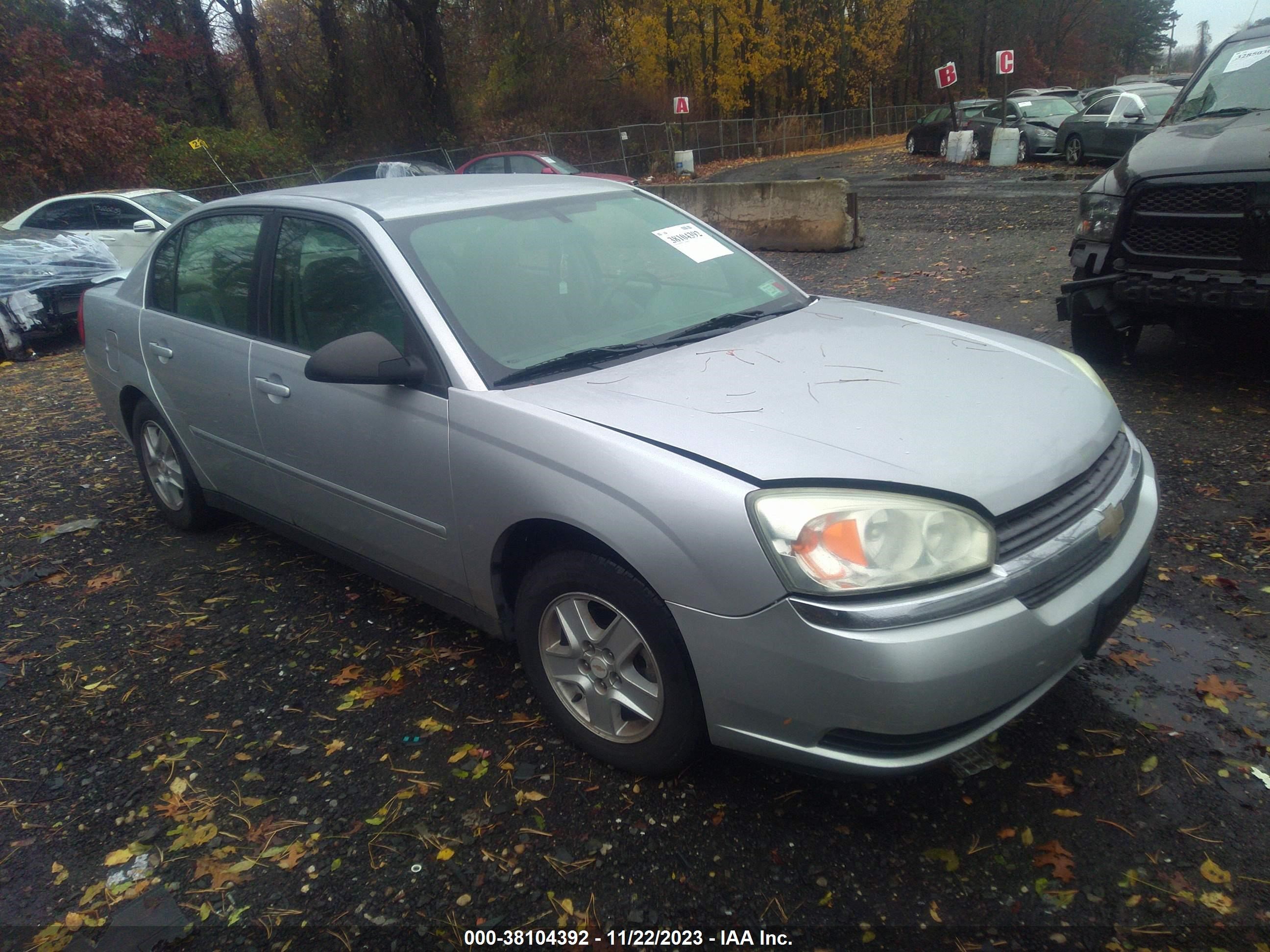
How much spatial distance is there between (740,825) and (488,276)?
6.56 ft

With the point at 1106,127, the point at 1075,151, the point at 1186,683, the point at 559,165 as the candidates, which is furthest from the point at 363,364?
the point at 1075,151

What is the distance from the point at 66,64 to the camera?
20.5 metres

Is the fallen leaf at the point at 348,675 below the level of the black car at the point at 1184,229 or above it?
below

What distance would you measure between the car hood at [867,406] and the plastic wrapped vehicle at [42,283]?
963 centimetres

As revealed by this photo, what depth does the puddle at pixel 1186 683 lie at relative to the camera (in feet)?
9.11

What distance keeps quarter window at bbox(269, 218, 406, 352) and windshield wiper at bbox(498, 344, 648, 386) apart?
467 millimetres

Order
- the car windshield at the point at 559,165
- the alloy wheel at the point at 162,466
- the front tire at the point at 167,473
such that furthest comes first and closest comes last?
the car windshield at the point at 559,165 < the alloy wheel at the point at 162,466 < the front tire at the point at 167,473

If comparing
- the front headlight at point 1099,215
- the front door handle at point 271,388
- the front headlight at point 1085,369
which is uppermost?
the front headlight at point 1099,215

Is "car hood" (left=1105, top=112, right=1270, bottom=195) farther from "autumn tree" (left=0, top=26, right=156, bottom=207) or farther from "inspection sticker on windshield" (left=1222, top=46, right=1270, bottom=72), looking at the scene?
"autumn tree" (left=0, top=26, right=156, bottom=207)

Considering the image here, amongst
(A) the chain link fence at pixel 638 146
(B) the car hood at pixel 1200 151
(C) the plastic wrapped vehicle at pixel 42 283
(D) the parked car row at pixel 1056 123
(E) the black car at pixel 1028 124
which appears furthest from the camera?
(A) the chain link fence at pixel 638 146

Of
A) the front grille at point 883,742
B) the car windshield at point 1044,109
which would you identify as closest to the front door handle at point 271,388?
the front grille at point 883,742

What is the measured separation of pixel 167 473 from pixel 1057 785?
438cm

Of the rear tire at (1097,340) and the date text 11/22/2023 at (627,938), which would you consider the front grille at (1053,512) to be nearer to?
the date text 11/22/2023 at (627,938)

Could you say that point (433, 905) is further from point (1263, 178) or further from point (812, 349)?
point (1263, 178)
